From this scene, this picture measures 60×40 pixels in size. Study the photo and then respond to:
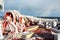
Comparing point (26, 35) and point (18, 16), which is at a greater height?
point (18, 16)

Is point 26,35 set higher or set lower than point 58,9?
lower

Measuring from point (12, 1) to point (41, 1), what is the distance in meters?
0.42

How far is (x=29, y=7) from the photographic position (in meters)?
2.68

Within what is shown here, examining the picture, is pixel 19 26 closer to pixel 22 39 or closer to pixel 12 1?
pixel 22 39

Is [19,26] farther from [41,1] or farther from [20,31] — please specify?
[41,1]

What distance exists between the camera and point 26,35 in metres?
2.60

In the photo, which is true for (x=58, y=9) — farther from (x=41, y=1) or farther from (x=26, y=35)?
(x=26, y=35)

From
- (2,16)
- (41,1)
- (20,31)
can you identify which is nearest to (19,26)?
(20,31)

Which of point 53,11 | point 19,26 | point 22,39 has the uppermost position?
point 53,11

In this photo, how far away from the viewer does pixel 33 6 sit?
267 cm

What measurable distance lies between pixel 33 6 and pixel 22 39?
494 millimetres

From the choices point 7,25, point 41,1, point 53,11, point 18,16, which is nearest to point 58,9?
point 53,11

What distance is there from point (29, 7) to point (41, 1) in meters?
0.19

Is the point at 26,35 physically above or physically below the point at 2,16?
below
